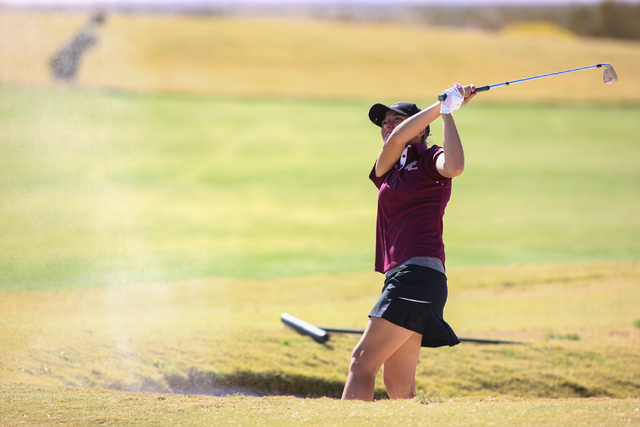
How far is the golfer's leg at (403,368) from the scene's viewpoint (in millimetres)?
3896

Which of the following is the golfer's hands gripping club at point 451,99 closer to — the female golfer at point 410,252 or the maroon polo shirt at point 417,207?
the female golfer at point 410,252

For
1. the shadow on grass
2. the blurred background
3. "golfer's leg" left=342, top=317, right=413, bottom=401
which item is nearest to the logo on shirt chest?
"golfer's leg" left=342, top=317, right=413, bottom=401

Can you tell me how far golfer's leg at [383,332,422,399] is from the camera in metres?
3.90

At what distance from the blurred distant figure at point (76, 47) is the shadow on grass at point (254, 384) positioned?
30.2 ft

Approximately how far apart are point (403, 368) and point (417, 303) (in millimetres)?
565

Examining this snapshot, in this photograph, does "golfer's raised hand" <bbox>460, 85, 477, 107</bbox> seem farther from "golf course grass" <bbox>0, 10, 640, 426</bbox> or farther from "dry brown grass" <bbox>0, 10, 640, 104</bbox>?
"dry brown grass" <bbox>0, 10, 640, 104</bbox>

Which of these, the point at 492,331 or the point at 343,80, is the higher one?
the point at 343,80

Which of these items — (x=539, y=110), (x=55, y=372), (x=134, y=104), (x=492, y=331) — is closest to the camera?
(x=55, y=372)

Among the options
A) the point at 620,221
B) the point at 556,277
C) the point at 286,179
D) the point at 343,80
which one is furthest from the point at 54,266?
the point at 343,80

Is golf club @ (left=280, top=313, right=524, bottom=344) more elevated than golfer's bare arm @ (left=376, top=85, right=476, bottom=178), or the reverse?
golfer's bare arm @ (left=376, top=85, right=476, bottom=178)

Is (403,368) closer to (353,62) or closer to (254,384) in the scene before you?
(254,384)

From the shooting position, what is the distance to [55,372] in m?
5.31

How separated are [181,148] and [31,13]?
1683 centimetres

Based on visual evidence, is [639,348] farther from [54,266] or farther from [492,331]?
[54,266]
